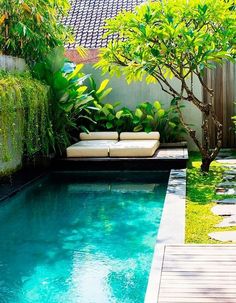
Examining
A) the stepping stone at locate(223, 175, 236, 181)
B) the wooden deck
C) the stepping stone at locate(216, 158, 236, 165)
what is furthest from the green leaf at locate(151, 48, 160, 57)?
the wooden deck

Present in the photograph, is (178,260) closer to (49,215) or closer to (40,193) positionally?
(49,215)

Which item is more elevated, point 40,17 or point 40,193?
point 40,17

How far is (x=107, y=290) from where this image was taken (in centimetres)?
398

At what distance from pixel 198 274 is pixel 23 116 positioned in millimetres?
5866

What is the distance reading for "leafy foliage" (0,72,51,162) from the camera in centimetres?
807

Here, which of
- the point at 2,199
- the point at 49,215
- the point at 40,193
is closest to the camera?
the point at 49,215

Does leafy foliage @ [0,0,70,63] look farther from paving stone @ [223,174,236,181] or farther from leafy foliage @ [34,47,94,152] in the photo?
paving stone @ [223,174,236,181]

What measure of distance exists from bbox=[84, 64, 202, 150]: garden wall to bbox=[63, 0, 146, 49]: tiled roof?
252 centimetres

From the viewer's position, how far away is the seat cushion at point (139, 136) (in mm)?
10977

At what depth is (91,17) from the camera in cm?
1595

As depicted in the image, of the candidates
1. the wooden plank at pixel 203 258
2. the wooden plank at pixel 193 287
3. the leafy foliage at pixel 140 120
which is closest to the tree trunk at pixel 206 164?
the leafy foliage at pixel 140 120

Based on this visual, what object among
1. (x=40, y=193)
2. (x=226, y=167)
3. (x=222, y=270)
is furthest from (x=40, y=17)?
(x=222, y=270)

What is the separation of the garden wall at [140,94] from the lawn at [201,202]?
7.18ft

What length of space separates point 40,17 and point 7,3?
661 millimetres
